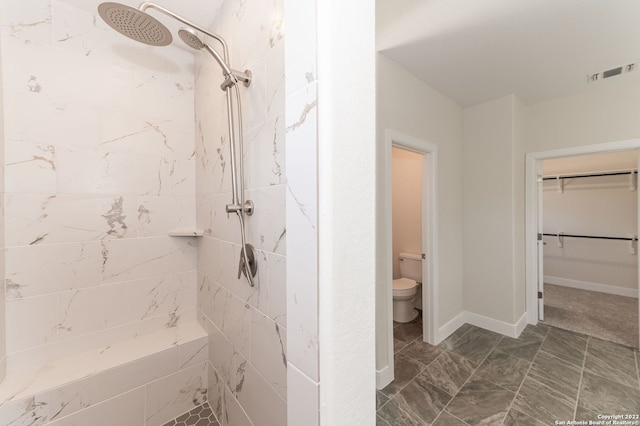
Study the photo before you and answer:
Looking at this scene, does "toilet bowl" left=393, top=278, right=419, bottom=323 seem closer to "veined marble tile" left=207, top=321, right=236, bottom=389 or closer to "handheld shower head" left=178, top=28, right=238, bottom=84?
"veined marble tile" left=207, top=321, right=236, bottom=389

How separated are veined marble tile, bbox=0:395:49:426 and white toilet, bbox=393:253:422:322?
2.67 metres

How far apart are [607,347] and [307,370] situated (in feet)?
11.1

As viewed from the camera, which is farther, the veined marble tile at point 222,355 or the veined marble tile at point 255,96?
the veined marble tile at point 222,355

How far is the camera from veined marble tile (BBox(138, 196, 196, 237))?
157cm

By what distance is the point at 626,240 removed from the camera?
3398mm

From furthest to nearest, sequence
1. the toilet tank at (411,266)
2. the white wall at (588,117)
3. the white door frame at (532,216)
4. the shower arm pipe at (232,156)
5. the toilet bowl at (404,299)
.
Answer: the toilet tank at (411,266) → the toilet bowl at (404,299) → the white door frame at (532,216) → the white wall at (588,117) → the shower arm pipe at (232,156)

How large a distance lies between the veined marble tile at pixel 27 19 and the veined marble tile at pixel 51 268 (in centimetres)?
111

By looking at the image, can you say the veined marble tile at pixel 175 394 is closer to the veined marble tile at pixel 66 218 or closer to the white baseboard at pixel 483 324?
the veined marble tile at pixel 66 218

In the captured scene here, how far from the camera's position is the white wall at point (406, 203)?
123 inches

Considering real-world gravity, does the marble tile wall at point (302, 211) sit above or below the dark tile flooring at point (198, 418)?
above

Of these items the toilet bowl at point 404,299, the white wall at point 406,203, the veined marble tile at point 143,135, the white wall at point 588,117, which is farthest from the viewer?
the white wall at point 406,203

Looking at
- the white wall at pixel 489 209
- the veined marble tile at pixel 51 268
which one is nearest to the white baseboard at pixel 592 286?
the white wall at pixel 489 209

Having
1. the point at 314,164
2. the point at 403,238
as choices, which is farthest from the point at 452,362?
the point at 314,164

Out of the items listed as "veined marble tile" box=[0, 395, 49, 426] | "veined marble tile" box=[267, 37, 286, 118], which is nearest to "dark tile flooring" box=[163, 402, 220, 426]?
"veined marble tile" box=[0, 395, 49, 426]
